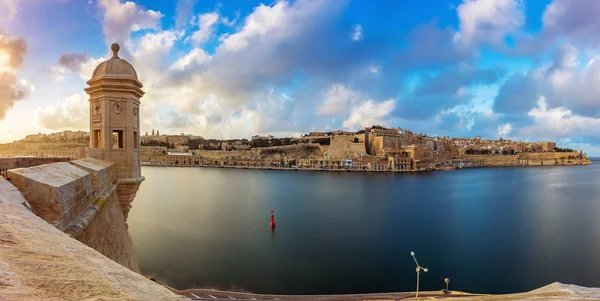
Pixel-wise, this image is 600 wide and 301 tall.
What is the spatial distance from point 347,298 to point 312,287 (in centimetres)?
289

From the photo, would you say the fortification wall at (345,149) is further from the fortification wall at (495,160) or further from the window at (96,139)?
the window at (96,139)

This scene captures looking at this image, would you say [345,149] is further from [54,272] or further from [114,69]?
[54,272]

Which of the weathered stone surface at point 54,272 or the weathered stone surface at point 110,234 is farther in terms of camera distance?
the weathered stone surface at point 110,234

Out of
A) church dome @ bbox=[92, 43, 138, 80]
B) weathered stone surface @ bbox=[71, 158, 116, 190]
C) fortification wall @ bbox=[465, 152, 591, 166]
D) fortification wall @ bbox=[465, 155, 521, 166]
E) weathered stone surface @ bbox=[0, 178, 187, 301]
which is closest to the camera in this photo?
weathered stone surface @ bbox=[0, 178, 187, 301]

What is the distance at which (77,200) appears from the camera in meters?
3.27

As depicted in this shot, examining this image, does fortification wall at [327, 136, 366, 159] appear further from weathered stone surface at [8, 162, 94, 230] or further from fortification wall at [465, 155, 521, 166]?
weathered stone surface at [8, 162, 94, 230]

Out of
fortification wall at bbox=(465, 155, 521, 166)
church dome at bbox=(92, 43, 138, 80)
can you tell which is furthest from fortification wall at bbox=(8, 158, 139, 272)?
fortification wall at bbox=(465, 155, 521, 166)

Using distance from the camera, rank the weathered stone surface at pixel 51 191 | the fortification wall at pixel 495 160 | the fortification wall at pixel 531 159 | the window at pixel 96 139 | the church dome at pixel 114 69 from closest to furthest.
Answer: the weathered stone surface at pixel 51 191, the church dome at pixel 114 69, the window at pixel 96 139, the fortification wall at pixel 495 160, the fortification wall at pixel 531 159

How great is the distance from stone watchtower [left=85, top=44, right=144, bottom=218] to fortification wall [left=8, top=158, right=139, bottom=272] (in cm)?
44

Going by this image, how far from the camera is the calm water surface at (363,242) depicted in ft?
45.9

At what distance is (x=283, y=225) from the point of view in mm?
23922

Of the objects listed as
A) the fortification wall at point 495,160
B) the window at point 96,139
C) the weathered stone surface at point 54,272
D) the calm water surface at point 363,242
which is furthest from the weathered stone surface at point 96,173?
the fortification wall at point 495,160

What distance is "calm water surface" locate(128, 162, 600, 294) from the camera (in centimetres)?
1399

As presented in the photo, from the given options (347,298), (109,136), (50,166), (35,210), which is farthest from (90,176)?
(347,298)
